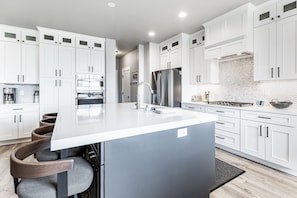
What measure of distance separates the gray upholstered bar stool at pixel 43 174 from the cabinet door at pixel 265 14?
345 cm

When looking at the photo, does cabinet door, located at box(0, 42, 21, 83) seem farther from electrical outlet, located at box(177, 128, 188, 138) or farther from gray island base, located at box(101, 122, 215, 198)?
electrical outlet, located at box(177, 128, 188, 138)

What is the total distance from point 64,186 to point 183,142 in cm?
96

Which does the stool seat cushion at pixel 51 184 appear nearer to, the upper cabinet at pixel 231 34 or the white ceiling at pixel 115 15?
the white ceiling at pixel 115 15

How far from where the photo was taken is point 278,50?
8.72ft

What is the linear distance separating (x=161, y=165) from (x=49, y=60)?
13.2ft

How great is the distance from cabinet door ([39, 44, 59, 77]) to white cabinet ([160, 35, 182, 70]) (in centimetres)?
290

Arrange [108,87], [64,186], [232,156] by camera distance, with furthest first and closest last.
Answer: [108,87] → [232,156] → [64,186]

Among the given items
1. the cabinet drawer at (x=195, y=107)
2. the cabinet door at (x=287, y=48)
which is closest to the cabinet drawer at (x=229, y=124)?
the cabinet drawer at (x=195, y=107)

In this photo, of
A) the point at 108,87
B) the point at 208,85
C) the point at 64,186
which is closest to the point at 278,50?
the point at 208,85

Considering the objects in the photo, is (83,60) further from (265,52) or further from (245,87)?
(265,52)

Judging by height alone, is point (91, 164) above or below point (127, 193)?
above

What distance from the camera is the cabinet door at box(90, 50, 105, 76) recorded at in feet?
15.2

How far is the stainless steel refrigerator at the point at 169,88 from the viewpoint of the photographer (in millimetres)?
4344

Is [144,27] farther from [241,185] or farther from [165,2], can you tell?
[241,185]
